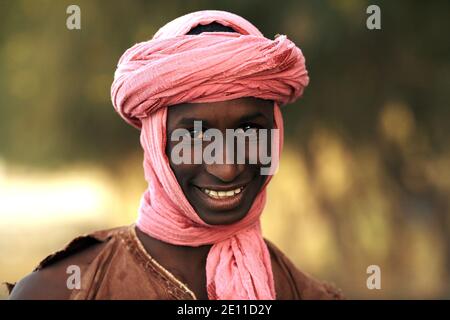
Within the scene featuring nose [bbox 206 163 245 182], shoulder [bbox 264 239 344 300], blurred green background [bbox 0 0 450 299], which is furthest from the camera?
blurred green background [bbox 0 0 450 299]

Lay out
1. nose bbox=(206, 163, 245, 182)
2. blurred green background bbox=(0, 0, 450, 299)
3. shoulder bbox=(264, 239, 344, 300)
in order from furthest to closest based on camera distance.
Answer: blurred green background bbox=(0, 0, 450, 299) < shoulder bbox=(264, 239, 344, 300) < nose bbox=(206, 163, 245, 182)

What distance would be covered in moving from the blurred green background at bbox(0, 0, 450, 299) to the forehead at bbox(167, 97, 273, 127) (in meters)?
3.24

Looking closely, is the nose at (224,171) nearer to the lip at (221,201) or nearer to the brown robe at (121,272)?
the lip at (221,201)

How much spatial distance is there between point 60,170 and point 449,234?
2660mm

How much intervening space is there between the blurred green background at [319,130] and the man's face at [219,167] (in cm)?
323

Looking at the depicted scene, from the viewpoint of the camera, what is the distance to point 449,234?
5.38m

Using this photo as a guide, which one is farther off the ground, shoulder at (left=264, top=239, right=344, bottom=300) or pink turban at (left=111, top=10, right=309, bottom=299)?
pink turban at (left=111, top=10, right=309, bottom=299)

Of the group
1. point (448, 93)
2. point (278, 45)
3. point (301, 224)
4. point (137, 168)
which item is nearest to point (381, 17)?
point (448, 93)

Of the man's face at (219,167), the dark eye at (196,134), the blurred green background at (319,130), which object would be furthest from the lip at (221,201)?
the blurred green background at (319,130)

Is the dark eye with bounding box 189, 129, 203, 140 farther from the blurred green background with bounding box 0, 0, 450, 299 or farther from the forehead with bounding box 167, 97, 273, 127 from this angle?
the blurred green background with bounding box 0, 0, 450, 299

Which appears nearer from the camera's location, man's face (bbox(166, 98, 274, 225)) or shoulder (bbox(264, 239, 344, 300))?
man's face (bbox(166, 98, 274, 225))

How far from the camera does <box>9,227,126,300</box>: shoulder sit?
2.09 meters

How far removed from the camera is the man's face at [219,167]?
6.58 feet

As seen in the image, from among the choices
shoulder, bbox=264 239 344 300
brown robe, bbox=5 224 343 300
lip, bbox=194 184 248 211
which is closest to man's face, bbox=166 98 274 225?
lip, bbox=194 184 248 211
